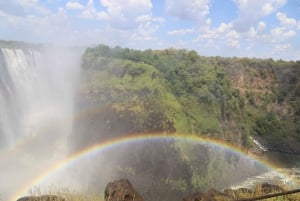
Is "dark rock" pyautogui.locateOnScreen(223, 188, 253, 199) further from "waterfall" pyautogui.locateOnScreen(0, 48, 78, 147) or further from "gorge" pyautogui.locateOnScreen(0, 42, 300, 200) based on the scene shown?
"waterfall" pyautogui.locateOnScreen(0, 48, 78, 147)

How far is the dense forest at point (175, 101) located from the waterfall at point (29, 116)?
2811 mm

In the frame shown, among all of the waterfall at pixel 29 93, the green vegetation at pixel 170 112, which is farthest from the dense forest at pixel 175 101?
the waterfall at pixel 29 93

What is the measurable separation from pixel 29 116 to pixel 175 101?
1386 cm

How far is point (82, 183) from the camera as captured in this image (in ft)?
93.0

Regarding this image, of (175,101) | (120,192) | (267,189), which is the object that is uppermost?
(120,192)

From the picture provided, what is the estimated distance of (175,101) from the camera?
127 ft

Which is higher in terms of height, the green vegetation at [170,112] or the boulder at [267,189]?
the boulder at [267,189]

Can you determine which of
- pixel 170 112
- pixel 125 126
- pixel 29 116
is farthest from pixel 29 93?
pixel 170 112

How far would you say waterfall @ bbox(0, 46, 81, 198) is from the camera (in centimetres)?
2841

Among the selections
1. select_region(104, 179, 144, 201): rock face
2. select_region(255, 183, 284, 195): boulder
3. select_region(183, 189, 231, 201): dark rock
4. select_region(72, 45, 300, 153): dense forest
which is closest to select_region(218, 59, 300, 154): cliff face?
select_region(72, 45, 300, 153): dense forest

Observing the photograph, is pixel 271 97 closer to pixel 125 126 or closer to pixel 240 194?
pixel 125 126

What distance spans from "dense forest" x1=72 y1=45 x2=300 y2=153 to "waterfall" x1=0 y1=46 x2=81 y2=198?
2811 mm

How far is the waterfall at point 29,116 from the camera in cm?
2841

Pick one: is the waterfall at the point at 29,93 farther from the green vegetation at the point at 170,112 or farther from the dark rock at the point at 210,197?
the dark rock at the point at 210,197
